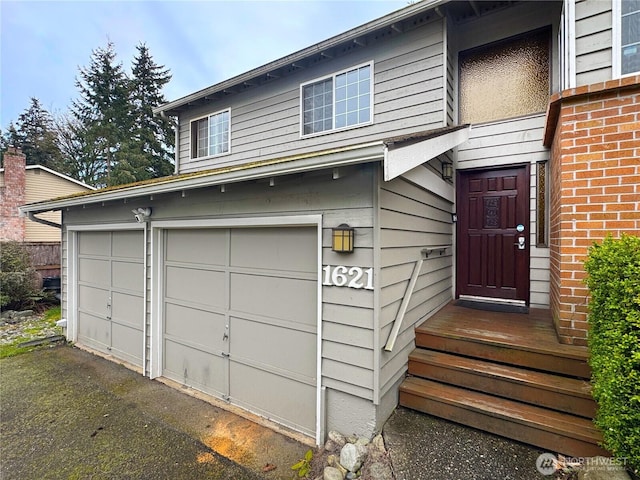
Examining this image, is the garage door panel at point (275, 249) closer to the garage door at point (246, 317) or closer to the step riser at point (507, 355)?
the garage door at point (246, 317)

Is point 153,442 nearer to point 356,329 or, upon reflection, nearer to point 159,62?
point 356,329

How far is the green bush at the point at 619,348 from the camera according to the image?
5.73ft

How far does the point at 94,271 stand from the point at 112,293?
801 mm

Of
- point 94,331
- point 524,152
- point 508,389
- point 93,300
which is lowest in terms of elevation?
point 94,331

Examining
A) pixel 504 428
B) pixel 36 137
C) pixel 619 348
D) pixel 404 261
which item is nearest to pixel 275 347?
pixel 404 261

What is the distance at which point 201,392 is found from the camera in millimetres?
3939

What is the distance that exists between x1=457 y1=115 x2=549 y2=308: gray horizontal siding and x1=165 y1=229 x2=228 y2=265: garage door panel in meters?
3.87

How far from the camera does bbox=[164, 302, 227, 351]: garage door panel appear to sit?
378 cm

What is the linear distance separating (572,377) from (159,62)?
23812 millimetres

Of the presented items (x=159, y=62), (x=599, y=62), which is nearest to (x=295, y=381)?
(x=599, y=62)

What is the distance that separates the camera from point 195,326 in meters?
4.04

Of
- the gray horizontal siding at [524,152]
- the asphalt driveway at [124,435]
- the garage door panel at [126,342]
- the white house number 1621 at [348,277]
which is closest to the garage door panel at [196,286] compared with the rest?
the garage door panel at [126,342]

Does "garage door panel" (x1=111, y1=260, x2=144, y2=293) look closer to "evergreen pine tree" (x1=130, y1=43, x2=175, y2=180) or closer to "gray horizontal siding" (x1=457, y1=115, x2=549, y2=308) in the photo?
"gray horizontal siding" (x1=457, y1=115, x2=549, y2=308)

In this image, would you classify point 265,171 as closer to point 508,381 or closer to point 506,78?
point 508,381
